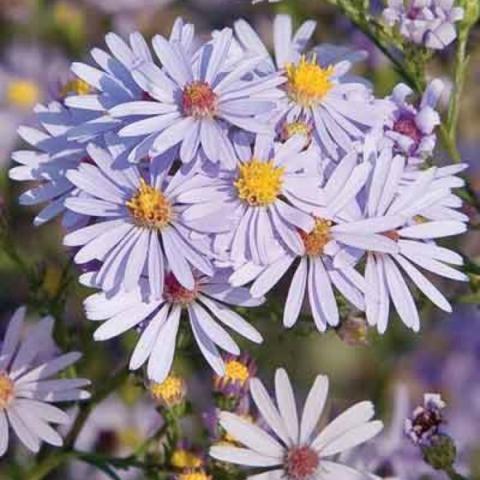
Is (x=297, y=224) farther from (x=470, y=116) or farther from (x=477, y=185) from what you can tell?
(x=470, y=116)

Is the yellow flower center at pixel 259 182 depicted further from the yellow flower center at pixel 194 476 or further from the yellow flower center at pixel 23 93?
the yellow flower center at pixel 23 93

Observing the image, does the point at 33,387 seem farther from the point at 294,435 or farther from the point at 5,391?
the point at 294,435

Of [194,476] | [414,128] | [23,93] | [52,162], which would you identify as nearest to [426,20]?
[414,128]

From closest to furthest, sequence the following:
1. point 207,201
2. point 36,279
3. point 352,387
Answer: point 207,201
point 36,279
point 352,387

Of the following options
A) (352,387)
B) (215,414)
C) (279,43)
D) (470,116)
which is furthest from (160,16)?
(215,414)

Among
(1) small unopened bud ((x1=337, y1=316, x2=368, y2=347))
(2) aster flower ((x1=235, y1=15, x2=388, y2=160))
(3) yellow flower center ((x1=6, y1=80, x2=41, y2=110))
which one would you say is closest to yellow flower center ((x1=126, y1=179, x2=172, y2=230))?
(2) aster flower ((x1=235, y1=15, x2=388, y2=160))

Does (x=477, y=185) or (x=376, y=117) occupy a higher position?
(x=477, y=185)
